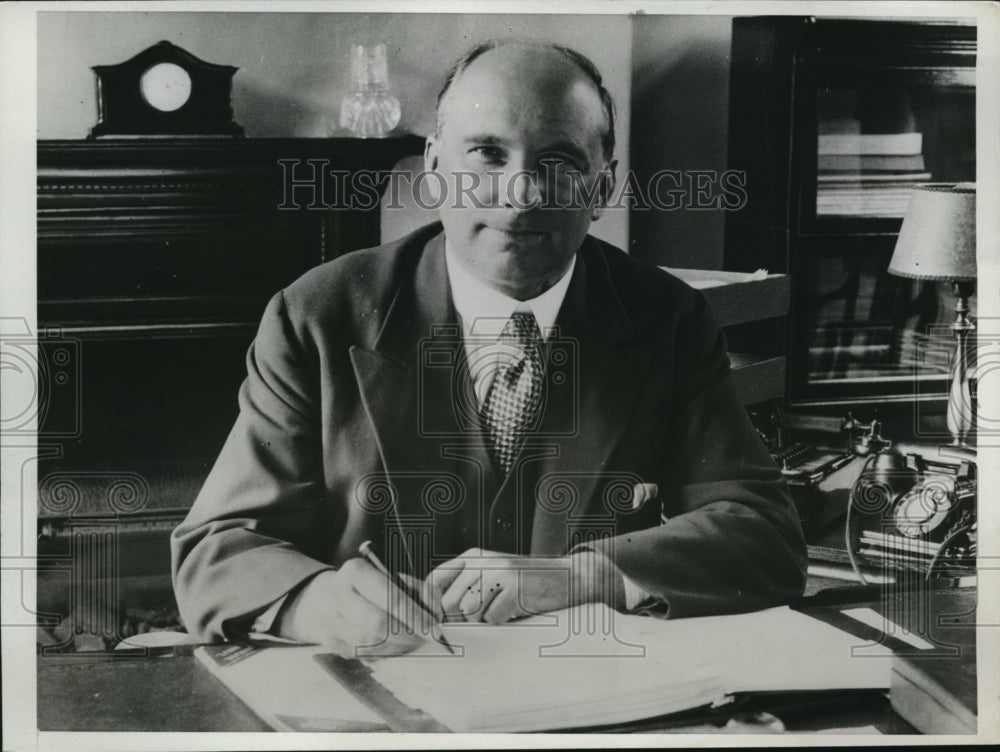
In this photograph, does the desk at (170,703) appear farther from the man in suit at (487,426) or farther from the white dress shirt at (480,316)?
the white dress shirt at (480,316)

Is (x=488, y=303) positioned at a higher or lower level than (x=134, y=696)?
higher

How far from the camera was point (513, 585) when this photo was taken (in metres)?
1.86

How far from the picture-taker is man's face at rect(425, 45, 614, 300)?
5.97ft

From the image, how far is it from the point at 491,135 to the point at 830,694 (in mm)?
1110

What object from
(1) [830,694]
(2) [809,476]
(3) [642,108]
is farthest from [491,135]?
(1) [830,694]

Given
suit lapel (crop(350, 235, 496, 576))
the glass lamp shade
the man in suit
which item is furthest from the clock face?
suit lapel (crop(350, 235, 496, 576))

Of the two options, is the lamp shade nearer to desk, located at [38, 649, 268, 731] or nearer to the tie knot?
the tie knot

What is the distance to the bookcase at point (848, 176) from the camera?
6.29 feet

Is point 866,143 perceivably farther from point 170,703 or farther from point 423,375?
point 170,703

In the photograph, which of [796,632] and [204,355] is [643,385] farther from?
[204,355]

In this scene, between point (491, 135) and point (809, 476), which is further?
point (809, 476)

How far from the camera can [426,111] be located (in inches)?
73.2

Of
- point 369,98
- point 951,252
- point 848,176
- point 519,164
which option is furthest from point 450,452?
point 951,252

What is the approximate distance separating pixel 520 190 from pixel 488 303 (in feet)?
0.65
